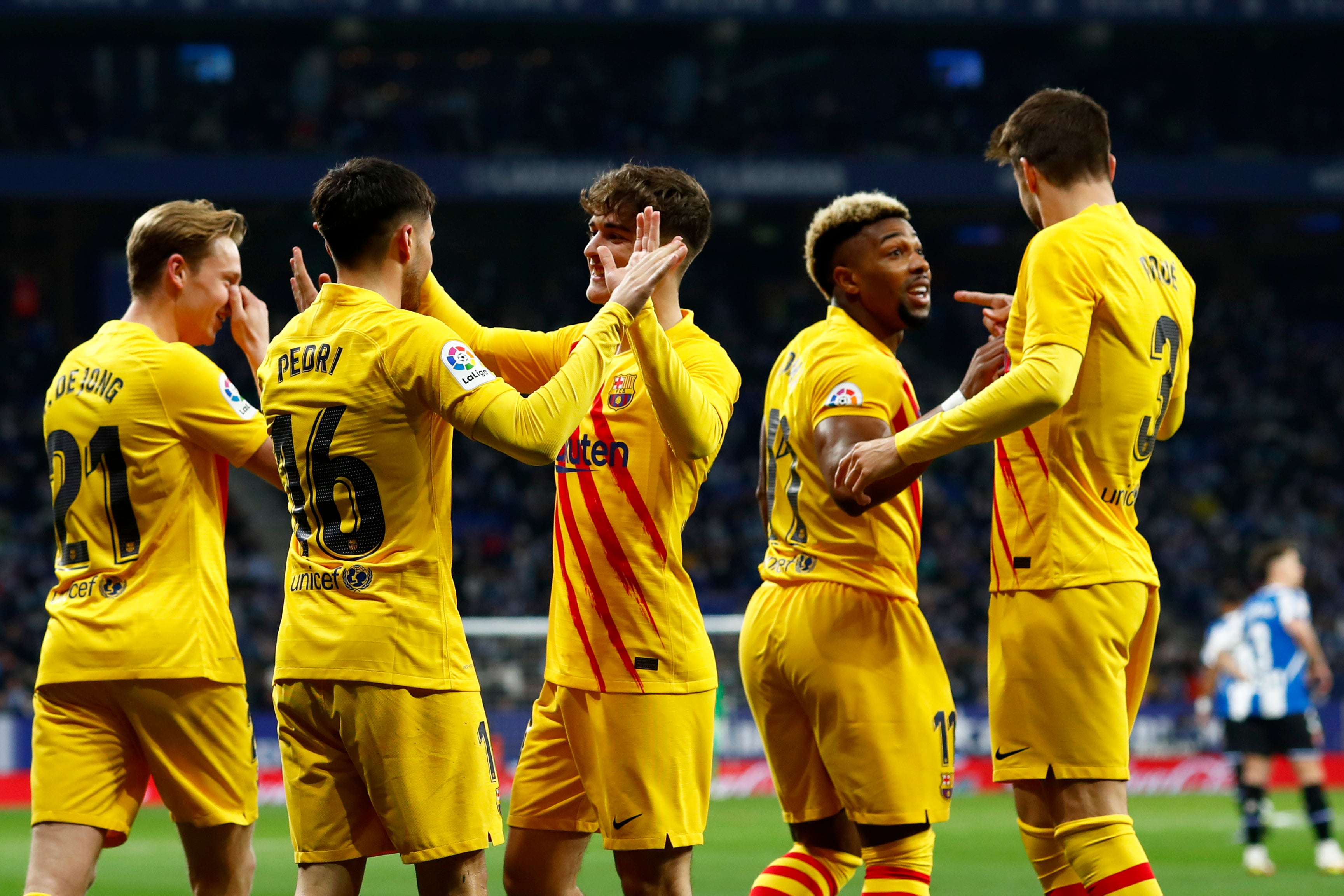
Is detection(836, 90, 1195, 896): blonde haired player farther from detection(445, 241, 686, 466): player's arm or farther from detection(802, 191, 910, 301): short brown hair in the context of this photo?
detection(445, 241, 686, 466): player's arm

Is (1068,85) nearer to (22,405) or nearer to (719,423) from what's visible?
(22,405)

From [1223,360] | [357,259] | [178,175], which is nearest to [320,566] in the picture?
[357,259]

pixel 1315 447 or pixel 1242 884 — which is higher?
pixel 1315 447

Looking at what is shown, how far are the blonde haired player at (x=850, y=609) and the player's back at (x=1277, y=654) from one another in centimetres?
723

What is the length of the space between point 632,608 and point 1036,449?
1195 mm

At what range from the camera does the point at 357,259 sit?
382 cm

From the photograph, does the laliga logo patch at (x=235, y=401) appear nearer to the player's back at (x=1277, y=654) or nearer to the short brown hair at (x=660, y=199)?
the short brown hair at (x=660, y=199)

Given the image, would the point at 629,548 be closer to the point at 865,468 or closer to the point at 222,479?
the point at 865,468

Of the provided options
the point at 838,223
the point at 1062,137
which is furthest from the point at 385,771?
the point at 1062,137

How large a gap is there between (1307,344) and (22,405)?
21187mm

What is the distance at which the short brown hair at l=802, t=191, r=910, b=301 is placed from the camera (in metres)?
4.54

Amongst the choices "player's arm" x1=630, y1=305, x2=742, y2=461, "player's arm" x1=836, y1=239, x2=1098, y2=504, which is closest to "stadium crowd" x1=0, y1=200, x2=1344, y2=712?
"player's arm" x1=630, y1=305, x2=742, y2=461

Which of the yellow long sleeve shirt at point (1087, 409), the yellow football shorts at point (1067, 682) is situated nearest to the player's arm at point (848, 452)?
the yellow long sleeve shirt at point (1087, 409)

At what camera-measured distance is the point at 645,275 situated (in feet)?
12.7
